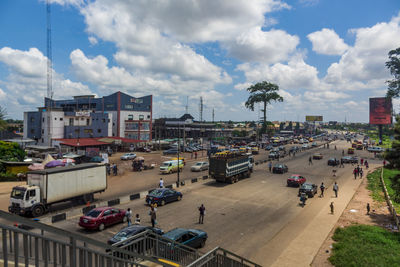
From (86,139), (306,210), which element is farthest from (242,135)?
(306,210)

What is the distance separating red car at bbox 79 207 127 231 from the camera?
16.3 metres

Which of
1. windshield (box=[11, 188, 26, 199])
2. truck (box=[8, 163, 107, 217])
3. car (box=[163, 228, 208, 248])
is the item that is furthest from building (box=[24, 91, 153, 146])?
car (box=[163, 228, 208, 248])

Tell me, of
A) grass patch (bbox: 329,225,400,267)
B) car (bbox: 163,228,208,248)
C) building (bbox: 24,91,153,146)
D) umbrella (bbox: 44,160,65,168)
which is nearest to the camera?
grass patch (bbox: 329,225,400,267)

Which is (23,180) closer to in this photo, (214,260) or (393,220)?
(214,260)

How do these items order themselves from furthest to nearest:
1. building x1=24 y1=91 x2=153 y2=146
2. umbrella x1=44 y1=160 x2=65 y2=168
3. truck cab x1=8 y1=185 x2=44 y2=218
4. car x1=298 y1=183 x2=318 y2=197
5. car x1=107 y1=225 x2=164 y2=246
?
building x1=24 y1=91 x2=153 y2=146 < umbrella x1=44 y1=160 x2=65 y2=168 < car x1=298 y1=183 x2=318 y2=197 < truck cab x1=8 y1=185 x2=44 y2=218 < car x1=107 y1=225 x2=164 y2=246

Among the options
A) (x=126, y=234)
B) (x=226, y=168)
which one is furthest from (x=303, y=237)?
(x=226, y=168)

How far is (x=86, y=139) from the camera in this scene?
61312 mm

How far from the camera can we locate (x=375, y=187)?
30500mm

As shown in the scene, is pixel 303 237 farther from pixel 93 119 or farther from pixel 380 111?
pixel 380 111

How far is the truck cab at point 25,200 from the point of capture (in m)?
18.6

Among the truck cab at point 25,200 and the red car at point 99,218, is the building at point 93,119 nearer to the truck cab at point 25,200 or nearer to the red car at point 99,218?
the truck cab at point 25,200

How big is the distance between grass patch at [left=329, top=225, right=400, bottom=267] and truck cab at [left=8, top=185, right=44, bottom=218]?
62.9 ft

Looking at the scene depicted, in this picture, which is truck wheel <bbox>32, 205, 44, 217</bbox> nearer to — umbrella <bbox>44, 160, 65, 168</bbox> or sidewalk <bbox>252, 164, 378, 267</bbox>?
umbrella <bbox>44, 160, 65, 168</bbox>

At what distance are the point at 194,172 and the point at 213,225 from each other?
22.5 metres
